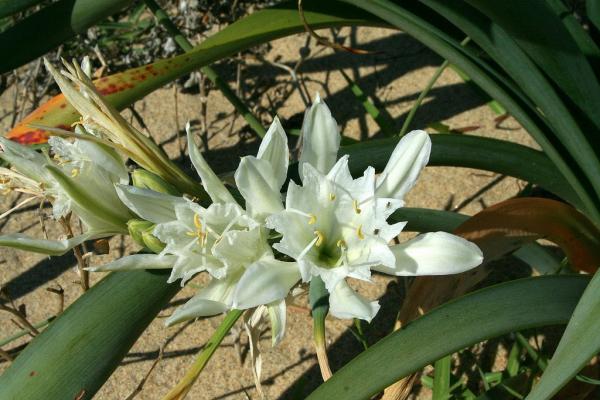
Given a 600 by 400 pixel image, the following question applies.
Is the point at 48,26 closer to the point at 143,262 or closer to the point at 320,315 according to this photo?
the point at 143,262

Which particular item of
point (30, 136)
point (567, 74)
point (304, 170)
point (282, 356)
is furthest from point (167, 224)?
point (282, 356)

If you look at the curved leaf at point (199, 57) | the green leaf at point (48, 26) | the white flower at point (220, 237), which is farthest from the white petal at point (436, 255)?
the green leaf at point (48, 26)

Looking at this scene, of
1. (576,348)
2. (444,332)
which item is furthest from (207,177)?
(576,348)

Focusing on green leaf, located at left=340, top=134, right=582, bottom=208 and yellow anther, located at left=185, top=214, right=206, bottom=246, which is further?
green leaf, located at left=340, top=134, right=582, bottom=208

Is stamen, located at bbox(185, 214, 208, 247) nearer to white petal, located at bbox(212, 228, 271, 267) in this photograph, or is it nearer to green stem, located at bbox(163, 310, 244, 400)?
white petal, located at bbox(212, 228, 271, 267)

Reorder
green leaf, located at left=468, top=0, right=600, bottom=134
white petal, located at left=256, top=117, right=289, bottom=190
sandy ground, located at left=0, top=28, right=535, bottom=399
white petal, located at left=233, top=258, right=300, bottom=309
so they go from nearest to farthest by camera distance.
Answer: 1. white petal, located at left=233, top=258, right=300, bottom=309
2. white petal, located at left=256, top=117, right=289, bottom=190
3. green leaf, located at left=468, top=0, right=600, bottom=134
4. sandy ground, located at left=0, top=28, right=535, bottom=399

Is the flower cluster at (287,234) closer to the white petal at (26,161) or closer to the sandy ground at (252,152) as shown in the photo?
the white petal at (26,161)

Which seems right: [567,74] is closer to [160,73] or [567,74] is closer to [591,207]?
[591,207]

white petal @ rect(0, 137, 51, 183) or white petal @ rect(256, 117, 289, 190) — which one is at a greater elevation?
white petal @ rect(0, 137, 51, 183)

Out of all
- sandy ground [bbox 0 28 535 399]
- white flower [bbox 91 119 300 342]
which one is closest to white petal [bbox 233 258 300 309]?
white flower [bbox 91 119 300 342]
